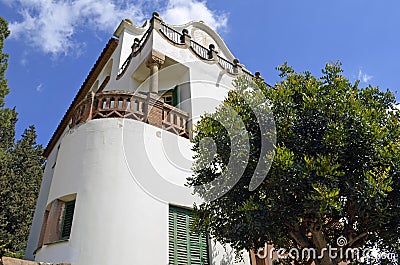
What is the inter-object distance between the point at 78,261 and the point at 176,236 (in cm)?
245

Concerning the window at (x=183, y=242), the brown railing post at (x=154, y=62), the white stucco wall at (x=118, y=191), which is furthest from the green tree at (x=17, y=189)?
the window at (x=183, y=242)

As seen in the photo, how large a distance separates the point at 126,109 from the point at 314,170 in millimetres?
5969

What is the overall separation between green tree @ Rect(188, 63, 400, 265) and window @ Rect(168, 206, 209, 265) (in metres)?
1.60

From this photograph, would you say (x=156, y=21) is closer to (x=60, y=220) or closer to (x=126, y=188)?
(x=126, y=188)

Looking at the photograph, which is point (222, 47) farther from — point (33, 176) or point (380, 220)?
point (33, 176)

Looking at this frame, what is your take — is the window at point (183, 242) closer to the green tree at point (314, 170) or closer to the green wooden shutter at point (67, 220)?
the green tree at point (314, 170)

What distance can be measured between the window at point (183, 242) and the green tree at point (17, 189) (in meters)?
8.80

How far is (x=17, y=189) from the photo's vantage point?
22391 mm

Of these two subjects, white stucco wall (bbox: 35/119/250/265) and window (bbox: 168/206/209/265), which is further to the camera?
window (bbox: 168/206/209/265)

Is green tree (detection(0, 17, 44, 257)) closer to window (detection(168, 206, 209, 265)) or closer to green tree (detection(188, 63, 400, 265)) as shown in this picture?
window (detection(168, 206, 209, 265))

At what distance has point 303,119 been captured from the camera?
21.8ft

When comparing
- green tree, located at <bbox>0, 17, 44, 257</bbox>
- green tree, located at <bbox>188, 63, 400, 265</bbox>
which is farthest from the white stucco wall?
green tree, located at <bbox>0, 17, 44, 257</bbox>

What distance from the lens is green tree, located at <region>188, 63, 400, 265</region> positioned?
18.8 ft

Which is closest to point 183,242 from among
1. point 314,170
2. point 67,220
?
point 67,220
